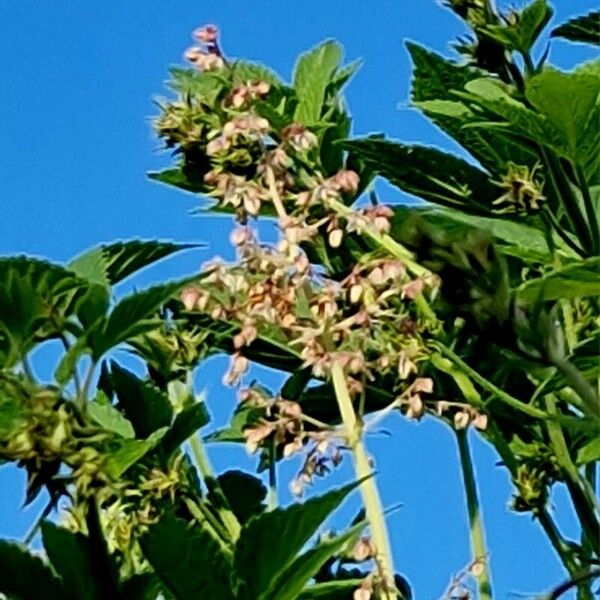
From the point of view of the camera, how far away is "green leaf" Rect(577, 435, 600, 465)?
138 cm

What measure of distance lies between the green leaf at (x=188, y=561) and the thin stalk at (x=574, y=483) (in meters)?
0.57

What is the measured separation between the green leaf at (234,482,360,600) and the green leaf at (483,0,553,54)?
629 millimetres

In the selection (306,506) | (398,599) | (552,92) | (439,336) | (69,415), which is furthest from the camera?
(439,336)

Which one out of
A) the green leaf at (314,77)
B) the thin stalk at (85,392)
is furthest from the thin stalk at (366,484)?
the green leaf at (314,77)

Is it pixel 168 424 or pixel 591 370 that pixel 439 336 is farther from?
pixel 168 424

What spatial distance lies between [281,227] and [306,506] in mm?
428

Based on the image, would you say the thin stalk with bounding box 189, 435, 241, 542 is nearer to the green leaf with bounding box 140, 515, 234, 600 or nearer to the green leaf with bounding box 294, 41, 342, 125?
the green leaf with bounding box 294, 41, 342, 125

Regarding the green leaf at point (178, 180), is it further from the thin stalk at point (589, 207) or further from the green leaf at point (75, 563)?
the green leaf at point (75, 563)

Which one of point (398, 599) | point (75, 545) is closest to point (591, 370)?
point (398, 599)

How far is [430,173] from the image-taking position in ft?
4.57

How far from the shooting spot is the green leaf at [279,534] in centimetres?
80

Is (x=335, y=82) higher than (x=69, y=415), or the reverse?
(x=335, y=82)

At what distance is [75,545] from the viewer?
66 centimetres

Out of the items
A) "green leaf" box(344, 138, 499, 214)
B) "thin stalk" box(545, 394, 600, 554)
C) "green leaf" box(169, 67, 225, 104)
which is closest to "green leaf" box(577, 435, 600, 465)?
"thin stalk" box(545, 394, 600, 554)
